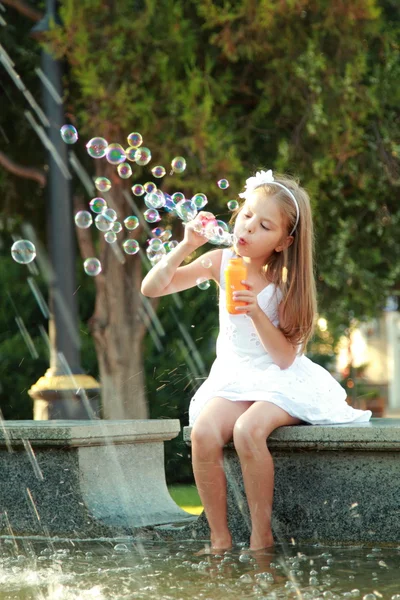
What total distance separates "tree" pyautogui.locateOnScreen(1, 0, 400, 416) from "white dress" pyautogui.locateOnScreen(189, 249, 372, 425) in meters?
4.16

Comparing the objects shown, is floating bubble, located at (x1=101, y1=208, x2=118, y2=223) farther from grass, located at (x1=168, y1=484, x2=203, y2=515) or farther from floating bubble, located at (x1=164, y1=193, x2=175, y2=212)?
grass, located at (x1=168, y1=484, x2=203, y2=515)

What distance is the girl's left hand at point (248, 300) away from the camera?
407 centimetres

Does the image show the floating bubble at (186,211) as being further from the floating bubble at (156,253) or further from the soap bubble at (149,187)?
the soap bubble at (149,187)

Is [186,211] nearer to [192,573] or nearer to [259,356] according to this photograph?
[259,356]

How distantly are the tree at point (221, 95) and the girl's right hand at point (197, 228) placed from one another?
397cm

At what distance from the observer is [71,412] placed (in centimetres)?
692

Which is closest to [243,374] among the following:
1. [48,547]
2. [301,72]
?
[48,547]

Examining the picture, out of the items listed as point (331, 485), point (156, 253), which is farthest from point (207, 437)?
point (156, 253)

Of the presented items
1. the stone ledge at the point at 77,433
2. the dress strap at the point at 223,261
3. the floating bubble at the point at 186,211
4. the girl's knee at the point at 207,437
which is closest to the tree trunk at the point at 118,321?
the stone ledge at the point at 77,433

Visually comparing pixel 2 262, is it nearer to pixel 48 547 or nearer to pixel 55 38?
pixel 55 38

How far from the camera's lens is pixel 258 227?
14.3 feet

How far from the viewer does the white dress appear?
425 cm

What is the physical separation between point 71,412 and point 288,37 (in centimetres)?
406

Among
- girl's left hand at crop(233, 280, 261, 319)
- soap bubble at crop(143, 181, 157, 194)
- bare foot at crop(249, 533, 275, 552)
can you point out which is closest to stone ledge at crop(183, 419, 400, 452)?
bare foot at crop(249, 533, 275, 552)
